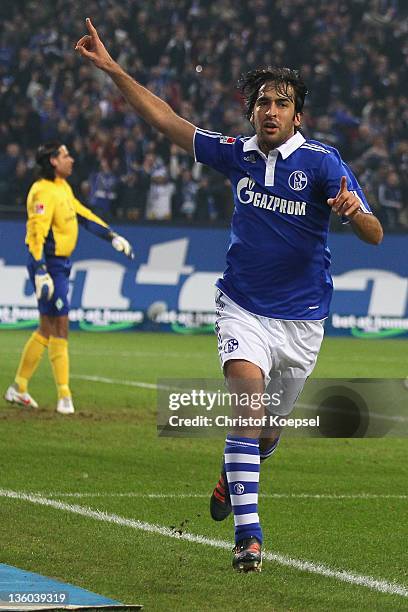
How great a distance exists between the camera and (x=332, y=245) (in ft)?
69.5

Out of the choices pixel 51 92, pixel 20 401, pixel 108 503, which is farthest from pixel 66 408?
pixel 51 92

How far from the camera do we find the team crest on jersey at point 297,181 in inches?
240

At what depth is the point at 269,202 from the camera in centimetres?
614

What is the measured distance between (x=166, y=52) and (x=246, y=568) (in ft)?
71.4

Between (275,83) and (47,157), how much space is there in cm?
606

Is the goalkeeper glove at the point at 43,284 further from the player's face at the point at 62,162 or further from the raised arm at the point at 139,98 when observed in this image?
the raised arm at the point at 139,98

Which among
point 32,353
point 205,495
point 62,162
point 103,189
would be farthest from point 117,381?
point 103,189

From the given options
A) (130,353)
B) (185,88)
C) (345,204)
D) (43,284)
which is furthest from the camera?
(185,88)

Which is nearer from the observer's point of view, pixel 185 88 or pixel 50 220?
pixel 50 220

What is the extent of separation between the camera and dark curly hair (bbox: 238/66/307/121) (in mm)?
6148

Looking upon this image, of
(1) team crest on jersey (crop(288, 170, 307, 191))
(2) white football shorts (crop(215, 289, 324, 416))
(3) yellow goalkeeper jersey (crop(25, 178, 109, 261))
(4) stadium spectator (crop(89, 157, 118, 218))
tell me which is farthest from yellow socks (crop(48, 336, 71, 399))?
(4) stadium spectator (crop(89, 157, 118, 218))

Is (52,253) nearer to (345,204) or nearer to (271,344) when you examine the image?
(271,344)

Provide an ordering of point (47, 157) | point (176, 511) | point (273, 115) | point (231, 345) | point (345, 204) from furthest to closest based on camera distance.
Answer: point (47, 157)
point (176, 511)
point (273, 115)
point (231, 345)
point (345, 204)

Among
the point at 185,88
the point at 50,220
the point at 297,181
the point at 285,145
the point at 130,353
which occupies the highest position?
the point at 185,88
